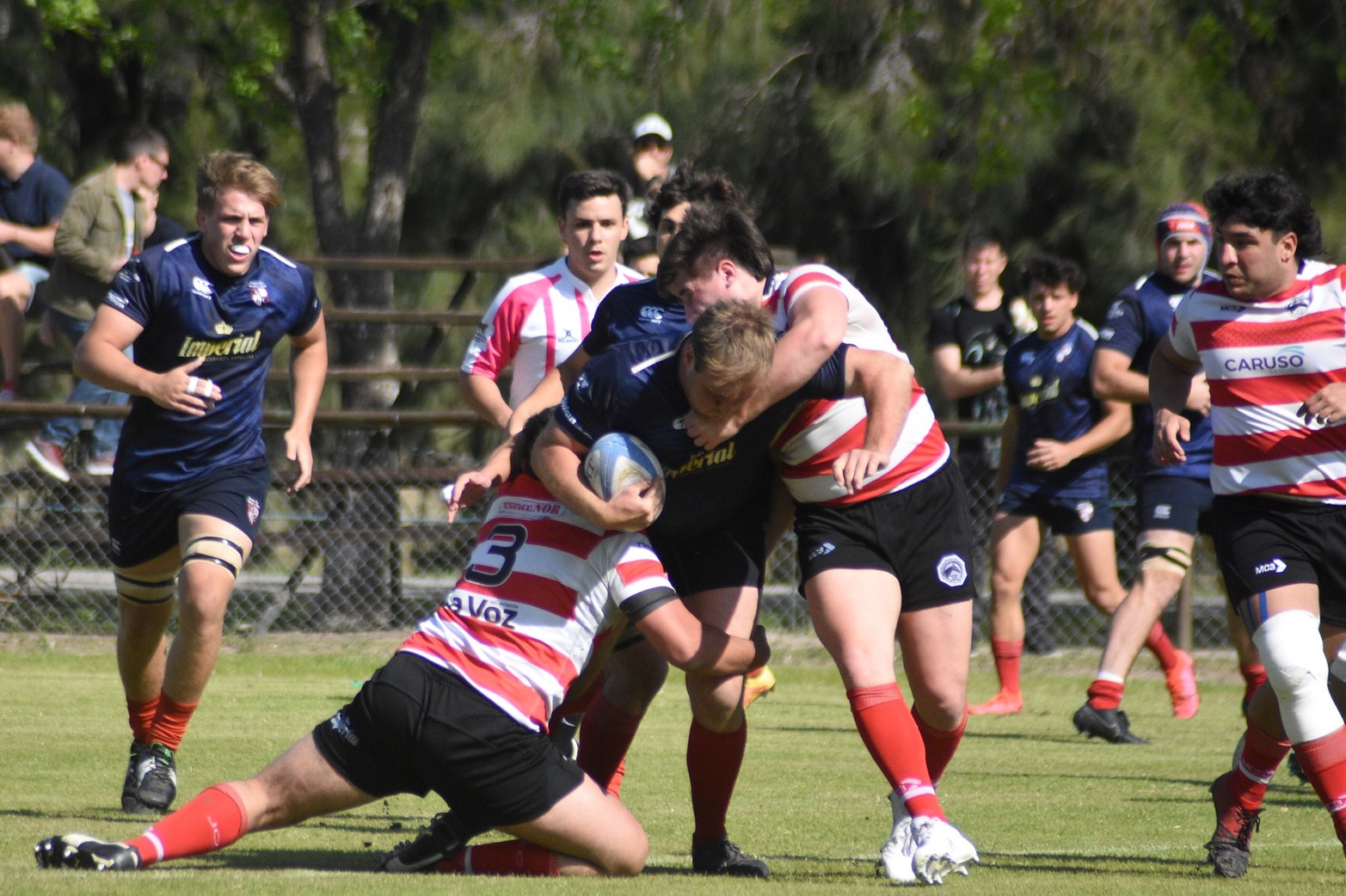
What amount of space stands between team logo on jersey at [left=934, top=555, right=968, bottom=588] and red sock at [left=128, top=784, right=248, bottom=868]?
6.47 feet

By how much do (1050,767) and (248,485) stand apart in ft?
11.1

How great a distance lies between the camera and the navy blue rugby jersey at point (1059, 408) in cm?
828

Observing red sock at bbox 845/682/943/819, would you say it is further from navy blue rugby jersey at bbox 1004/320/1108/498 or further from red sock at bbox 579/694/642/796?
navy blue rugby jersey at bbox 1004/320/1108/498

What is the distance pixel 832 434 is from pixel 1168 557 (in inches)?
140

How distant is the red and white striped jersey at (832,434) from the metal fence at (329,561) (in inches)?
218

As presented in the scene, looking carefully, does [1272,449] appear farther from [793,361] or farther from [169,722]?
[169,722]

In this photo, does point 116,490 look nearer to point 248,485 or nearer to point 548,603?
point 248,485

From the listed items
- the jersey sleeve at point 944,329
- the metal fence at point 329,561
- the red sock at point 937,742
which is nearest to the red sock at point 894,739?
the red sock at point 937,742

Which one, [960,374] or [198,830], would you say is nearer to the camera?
[198,830]

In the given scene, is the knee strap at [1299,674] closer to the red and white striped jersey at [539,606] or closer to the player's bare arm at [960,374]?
the red and white striped jersey at [539,606]

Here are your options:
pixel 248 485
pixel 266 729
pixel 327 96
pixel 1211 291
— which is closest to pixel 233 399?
pixel 248 485

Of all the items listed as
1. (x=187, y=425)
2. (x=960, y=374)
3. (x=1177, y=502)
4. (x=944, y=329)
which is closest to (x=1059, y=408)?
(x=1177, y=502)

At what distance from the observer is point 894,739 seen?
428 centimetres

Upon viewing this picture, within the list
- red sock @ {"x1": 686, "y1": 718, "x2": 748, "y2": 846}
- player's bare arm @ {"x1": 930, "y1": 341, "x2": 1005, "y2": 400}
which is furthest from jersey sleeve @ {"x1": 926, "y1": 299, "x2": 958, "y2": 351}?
red sock @ {"x1": 686, "y1": 718, "x2": 748, "y2": 846}
